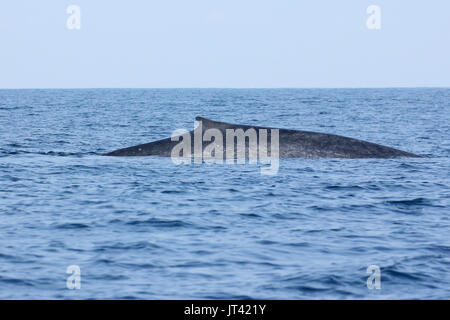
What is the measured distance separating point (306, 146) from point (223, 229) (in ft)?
31.5

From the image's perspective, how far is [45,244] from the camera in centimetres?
1209

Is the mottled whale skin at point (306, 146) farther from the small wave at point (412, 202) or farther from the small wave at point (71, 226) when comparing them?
the small wave at point (71, 226)

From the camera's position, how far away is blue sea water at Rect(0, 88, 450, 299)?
10.0 meters

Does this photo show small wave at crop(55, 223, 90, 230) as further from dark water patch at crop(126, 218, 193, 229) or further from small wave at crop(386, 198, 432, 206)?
small wave at crop(386, 198, 432, 206)

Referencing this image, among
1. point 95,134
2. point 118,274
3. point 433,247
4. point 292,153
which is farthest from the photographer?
point 95,134

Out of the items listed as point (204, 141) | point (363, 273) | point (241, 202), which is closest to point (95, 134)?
point (204, 141)

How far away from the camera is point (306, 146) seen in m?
22.5

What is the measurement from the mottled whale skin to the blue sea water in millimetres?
399

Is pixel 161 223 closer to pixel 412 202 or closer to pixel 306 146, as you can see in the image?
pixel 412 202

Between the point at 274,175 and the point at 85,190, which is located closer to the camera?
the point at 85,190

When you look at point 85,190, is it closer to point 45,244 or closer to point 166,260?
point 45,244

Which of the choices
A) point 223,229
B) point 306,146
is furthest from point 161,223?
point 306,146

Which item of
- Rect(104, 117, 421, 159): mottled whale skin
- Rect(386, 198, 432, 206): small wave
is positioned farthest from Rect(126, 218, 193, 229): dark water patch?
Rect(104, 117, 421, 159): mottled whale skin
